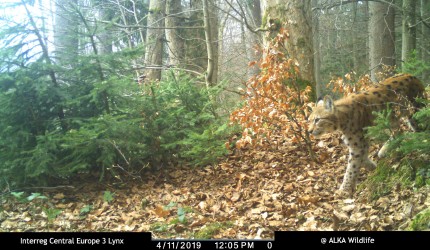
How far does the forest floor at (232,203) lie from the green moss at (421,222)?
0.65 feet

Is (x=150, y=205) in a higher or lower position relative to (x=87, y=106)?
lower

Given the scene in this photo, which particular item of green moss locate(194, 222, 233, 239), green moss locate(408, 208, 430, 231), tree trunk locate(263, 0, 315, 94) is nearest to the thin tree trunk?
green moss locate(194, 222, 233, 239)

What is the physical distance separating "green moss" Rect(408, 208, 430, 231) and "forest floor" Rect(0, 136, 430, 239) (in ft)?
0.65

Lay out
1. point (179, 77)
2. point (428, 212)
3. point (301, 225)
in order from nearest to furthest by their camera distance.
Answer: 1. point (428, 212)
2. point (301, 225)
3. point (179, 77)

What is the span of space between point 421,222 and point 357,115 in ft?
9.00

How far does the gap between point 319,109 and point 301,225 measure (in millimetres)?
2252

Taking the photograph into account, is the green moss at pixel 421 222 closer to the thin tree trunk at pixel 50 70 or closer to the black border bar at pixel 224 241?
the black border bar at pixel 224 241

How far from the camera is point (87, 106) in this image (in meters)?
7.71

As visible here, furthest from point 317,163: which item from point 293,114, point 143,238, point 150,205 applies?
point 143,238

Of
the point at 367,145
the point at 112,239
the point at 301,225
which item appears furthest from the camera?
the point at 367,145

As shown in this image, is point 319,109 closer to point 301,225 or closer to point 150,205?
point 301,225

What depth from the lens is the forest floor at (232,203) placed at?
5.39 meters

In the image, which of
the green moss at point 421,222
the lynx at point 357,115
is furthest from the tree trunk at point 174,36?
the green moss at point 421,222

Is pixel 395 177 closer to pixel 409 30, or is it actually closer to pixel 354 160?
pixel 354 160
